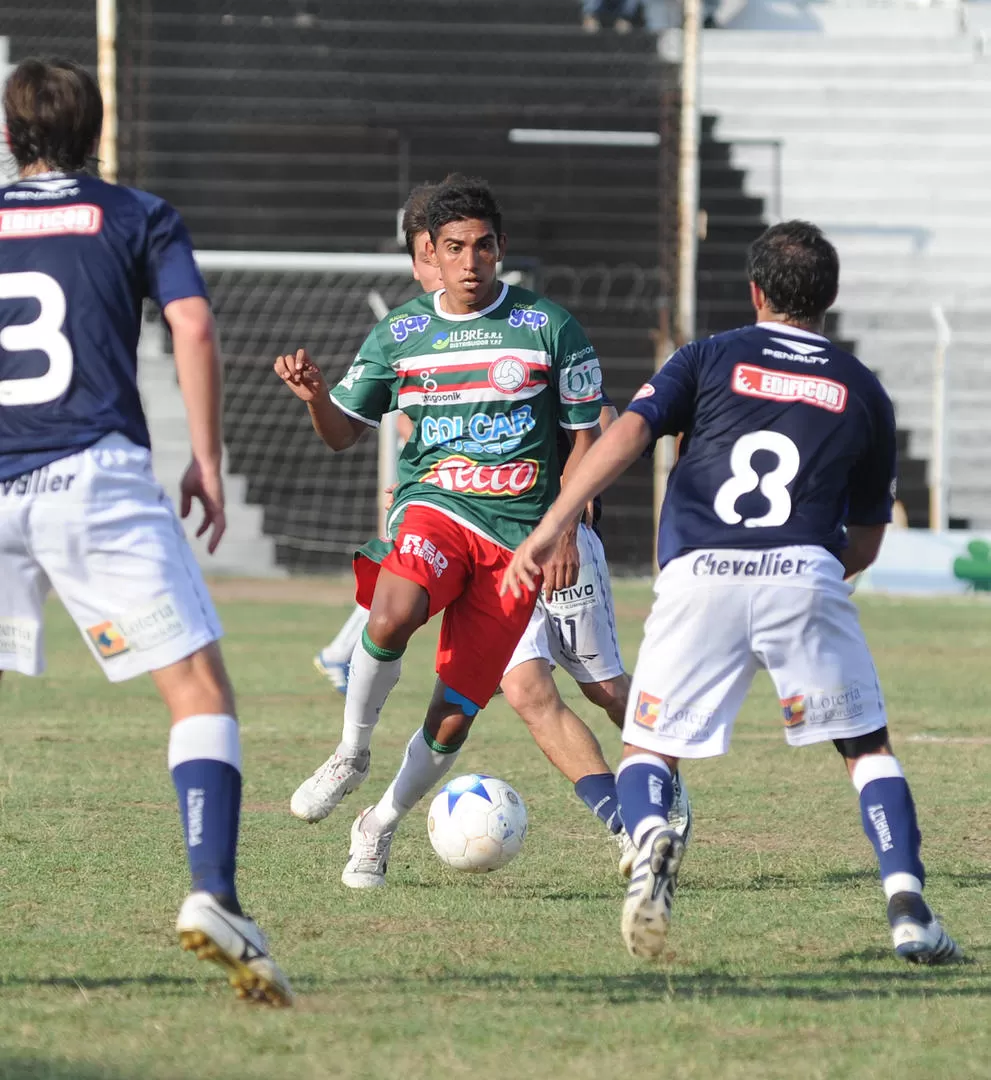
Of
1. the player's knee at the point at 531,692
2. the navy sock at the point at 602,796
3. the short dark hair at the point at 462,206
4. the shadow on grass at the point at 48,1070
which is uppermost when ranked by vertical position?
the short dark hair at the point at 462,206

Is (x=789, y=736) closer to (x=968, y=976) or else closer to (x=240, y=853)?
(x=968, y=976)

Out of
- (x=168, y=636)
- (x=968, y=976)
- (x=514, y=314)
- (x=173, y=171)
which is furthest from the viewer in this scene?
(x=173, y=171)

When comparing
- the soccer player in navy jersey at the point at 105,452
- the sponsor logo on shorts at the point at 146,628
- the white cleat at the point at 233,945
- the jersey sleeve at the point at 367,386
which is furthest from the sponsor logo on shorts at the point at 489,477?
the white cleat at the point at 233,945

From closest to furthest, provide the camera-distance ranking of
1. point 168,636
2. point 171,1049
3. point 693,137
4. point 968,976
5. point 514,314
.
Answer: point 171,1049, point 168,636, point 968,976, point 514,314, point 693,137

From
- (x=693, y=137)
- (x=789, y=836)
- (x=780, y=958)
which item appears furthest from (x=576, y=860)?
(x=693, y=137)

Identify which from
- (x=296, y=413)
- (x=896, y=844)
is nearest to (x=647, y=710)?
(x=896, y=844)

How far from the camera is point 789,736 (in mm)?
4363

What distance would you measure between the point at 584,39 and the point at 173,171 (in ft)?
18.0

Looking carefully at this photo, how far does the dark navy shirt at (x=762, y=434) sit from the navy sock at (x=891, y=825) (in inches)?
22.4

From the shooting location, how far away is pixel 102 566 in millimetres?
3740

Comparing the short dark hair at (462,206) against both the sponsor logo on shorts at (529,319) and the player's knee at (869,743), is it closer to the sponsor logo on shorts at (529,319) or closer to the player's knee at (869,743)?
the sponsor logo on shorts at (529,319)

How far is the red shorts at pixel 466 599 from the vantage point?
17.7ft

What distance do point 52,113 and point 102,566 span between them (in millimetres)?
981

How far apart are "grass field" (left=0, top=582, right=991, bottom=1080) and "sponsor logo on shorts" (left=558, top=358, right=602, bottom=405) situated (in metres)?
1.45
